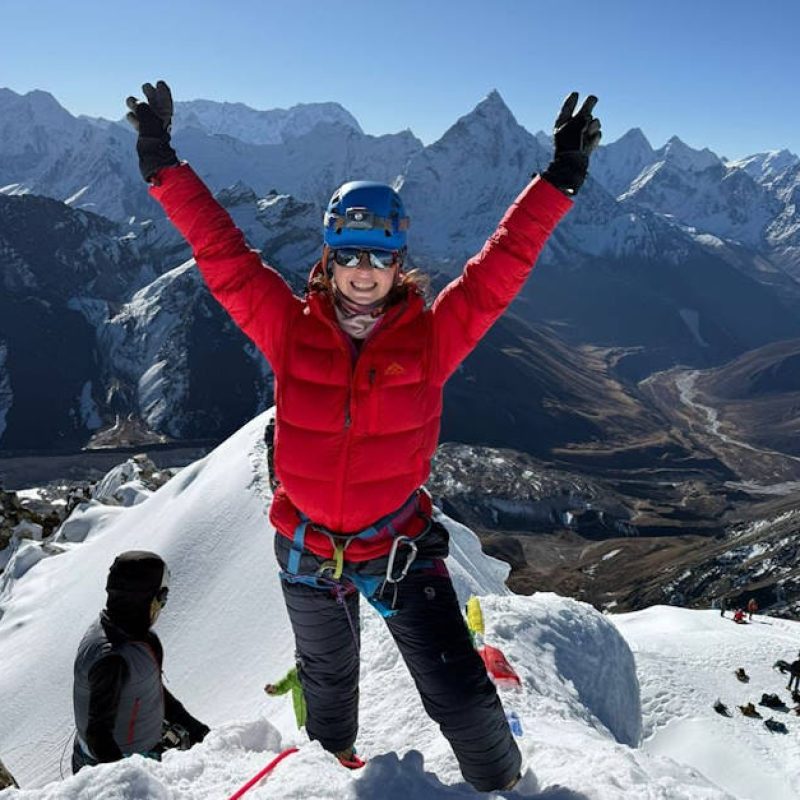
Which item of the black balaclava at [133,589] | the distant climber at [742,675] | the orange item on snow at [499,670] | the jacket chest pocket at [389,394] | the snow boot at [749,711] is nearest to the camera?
the jacket chest pocket at [389,394]

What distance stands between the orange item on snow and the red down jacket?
13.1ft

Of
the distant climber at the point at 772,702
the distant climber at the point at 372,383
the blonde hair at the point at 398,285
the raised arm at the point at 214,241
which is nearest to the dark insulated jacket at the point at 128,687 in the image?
the distant climber at the point at 372,383

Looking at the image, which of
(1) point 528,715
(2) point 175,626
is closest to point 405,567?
(1) point 528,715

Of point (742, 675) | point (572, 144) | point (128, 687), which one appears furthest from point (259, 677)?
point (742, 675)

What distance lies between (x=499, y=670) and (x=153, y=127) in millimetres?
6865

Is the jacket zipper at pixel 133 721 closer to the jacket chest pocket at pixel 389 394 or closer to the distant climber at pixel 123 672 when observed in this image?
the distant climber at pixel 123 672

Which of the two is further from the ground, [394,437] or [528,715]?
[394,437]

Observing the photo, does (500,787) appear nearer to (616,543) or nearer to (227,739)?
(227,739)

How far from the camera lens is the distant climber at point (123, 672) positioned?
5969 mm

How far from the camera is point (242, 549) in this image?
60.2 ft

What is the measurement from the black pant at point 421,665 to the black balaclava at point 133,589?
1.27 m

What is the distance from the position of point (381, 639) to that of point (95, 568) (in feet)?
49.3

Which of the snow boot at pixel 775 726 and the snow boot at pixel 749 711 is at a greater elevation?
the snow boot at pixel 749 711

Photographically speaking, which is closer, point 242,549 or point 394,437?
point 394,437
